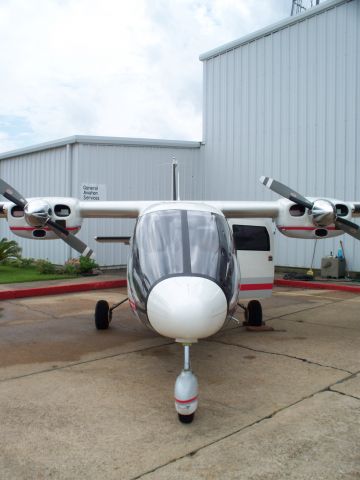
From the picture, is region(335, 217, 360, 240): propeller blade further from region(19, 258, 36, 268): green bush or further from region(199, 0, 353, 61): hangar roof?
region(19, 258, 36, 268): green bush

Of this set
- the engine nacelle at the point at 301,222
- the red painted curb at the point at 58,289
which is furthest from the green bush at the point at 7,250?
the engine nacelle at the point at 301,222

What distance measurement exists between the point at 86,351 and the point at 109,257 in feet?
33.2

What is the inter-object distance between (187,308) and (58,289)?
30.1ft

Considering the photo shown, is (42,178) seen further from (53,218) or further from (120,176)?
(53,218)

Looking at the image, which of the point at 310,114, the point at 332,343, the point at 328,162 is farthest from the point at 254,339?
the point at 310,114

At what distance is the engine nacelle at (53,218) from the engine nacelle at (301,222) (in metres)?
3.79

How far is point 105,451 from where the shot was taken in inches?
142

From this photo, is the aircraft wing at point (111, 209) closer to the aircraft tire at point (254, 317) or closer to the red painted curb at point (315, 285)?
the aircraft tire at point (254, 317)

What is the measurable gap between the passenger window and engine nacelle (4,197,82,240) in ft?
9.70

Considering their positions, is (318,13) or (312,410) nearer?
(312,410)

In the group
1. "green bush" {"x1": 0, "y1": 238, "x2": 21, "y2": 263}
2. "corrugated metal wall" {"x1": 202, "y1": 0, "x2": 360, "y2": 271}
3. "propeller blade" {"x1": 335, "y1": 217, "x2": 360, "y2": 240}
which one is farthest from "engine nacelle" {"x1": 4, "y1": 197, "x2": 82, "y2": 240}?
"corrugated metal wall" {"x1": 202, "y1": 0, "x2": 360, "y2": 271}

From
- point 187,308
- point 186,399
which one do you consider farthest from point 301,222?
point 186,399

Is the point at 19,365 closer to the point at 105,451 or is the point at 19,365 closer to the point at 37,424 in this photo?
the point at 37,424

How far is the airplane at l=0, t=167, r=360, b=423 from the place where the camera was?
4242 millimetres
